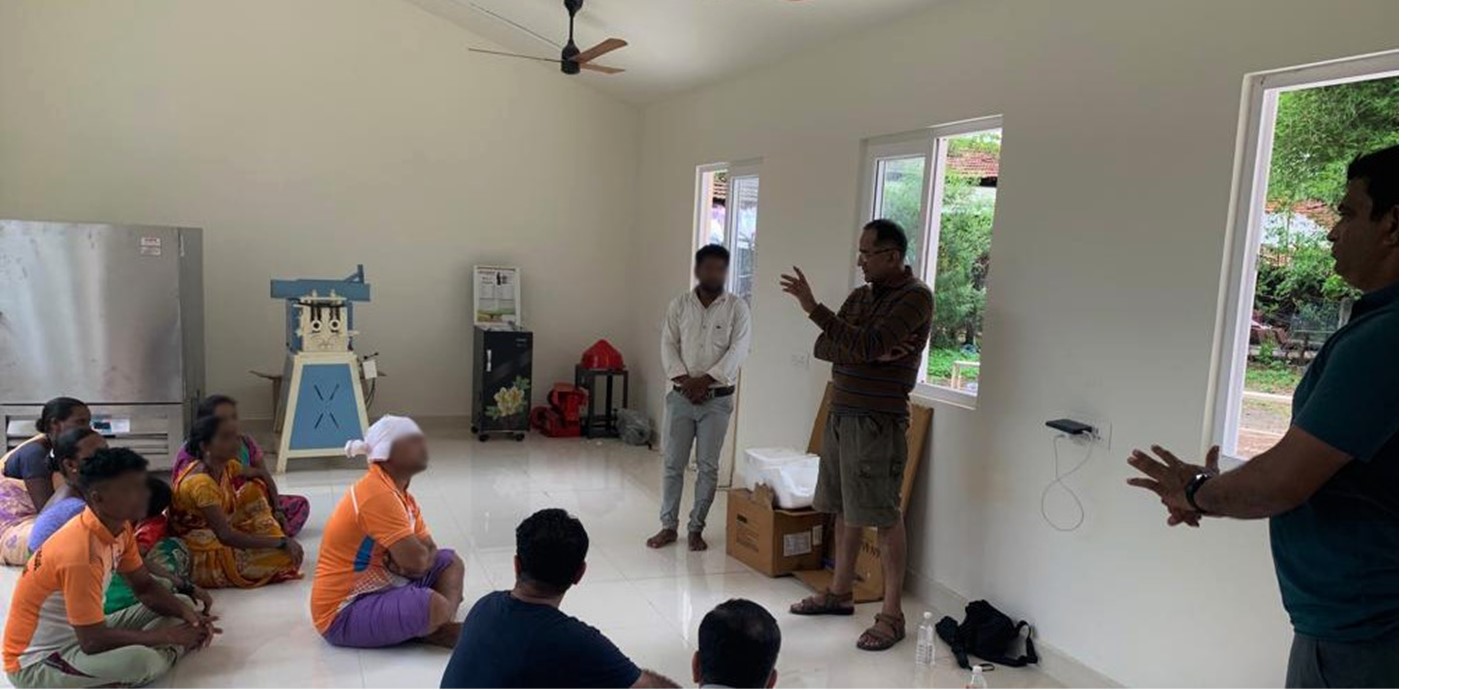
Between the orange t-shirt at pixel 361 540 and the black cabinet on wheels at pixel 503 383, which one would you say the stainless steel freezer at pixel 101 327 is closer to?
the black cabinet on wheels at pixel 503 383

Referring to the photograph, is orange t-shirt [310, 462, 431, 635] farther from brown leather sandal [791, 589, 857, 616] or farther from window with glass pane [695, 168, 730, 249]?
window with glass pane [695, 168, 730, 249]

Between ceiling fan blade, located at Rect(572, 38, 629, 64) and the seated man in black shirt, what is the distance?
12.1ft

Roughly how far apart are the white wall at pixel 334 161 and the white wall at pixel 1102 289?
3554 mm

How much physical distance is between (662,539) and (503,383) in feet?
9.11

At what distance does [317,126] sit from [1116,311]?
19.4 feet

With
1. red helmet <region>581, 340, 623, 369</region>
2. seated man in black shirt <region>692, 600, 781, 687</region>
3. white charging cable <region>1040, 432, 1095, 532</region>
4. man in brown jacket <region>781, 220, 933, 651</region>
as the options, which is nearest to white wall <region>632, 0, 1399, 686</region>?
white charging cable <region>1040, 432, 1095, 532</region>

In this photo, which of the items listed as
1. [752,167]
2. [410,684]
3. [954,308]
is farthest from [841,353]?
[752,167]

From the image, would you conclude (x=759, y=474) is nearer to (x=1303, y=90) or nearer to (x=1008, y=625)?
(x=1008, y=625)

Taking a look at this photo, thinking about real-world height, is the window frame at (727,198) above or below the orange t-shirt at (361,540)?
above

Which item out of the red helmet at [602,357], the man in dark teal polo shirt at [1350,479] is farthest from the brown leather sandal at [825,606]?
the red helmet at [602,357]

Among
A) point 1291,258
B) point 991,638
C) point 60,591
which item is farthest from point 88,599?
point 1291,258

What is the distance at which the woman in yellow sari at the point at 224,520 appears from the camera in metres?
3.43

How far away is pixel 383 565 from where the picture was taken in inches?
120

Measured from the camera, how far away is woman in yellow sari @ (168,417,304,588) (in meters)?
3.43
